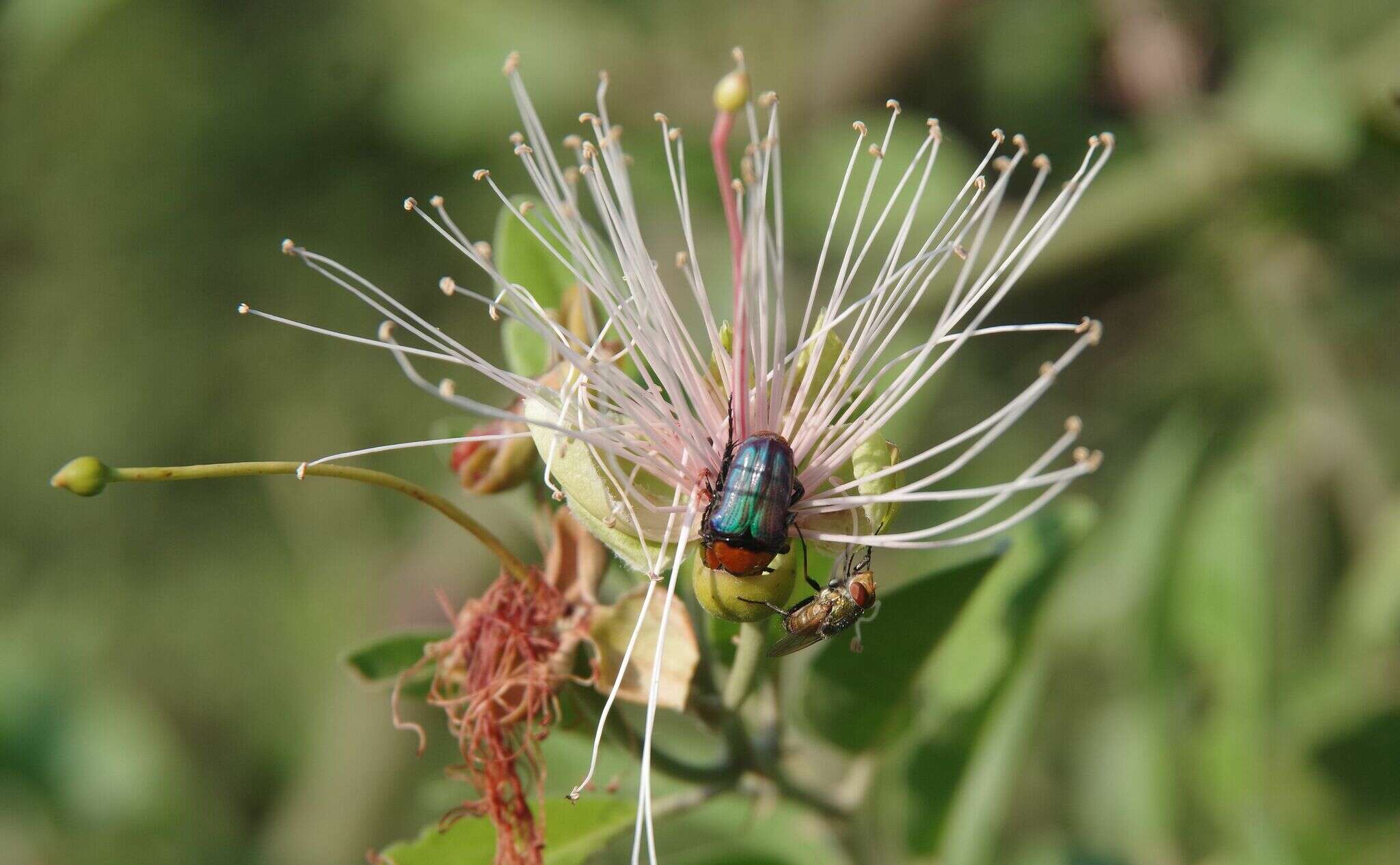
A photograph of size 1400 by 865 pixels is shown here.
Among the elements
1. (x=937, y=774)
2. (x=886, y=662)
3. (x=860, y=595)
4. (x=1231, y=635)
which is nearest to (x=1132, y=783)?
(x=1231, y=635)

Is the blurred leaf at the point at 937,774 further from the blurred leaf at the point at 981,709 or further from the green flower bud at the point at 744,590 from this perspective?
the green flower bud at the point at 744,590

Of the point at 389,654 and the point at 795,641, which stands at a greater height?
the point at 795,641

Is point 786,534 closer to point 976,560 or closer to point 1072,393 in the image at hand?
point 976,560

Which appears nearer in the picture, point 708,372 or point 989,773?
point 708,372

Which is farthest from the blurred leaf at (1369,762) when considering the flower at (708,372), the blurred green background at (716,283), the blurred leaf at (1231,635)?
the flower at (708,372)

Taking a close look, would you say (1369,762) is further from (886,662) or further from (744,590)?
(744,590)

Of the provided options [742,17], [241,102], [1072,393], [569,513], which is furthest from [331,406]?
[569,513]
